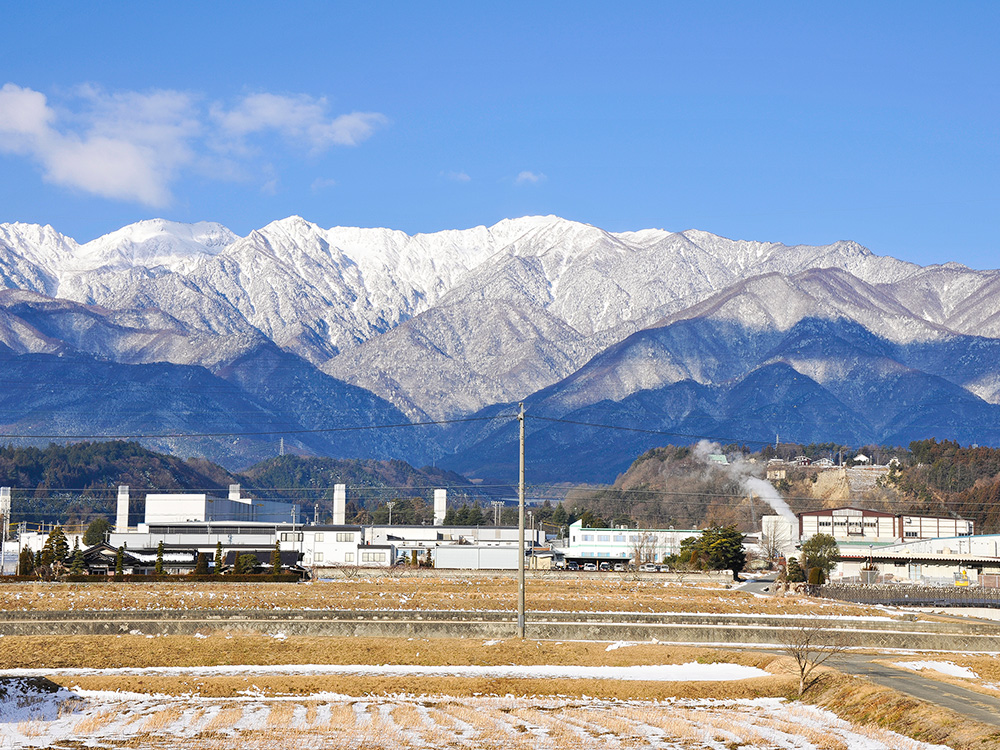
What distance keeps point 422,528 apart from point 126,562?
198ft

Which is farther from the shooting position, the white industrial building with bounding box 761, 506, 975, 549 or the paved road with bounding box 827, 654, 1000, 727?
the white industrial building with bounding box 761, 506, 975, 549

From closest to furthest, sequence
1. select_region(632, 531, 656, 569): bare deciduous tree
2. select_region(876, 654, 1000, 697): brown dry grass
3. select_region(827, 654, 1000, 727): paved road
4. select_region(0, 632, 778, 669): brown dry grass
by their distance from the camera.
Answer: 1. select_region(827, 654, 1000, 727): paved road
2. select_region(876, 654, 1000, 697): brown dry grass
3. select_region(0, 632, 778, 669): brown dry grass
4. select_region(632, 531, 656, 569): bare deciduous tree

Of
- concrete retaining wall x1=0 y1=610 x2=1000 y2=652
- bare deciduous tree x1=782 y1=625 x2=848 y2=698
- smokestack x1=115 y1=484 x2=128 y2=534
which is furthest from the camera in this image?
smokestack x1=115 y1=484 x2=128 y2=534

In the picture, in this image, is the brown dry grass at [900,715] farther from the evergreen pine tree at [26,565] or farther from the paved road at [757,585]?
the evergreen pine tree at [26,565]

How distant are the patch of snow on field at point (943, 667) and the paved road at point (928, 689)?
3.11 feet

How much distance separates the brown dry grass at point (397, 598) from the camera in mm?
64688

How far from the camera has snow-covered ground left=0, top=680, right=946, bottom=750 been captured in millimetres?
30297

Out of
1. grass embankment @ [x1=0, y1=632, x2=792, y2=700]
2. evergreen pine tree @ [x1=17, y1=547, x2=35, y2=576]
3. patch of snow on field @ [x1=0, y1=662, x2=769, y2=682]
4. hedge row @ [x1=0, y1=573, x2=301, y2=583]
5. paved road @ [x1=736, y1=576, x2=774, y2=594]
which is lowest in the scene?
paved road @ [x1=736, y1=576, x2=774, y2=594]

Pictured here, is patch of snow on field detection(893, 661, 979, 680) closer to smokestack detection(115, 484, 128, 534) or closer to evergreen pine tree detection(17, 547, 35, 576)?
evergreen pine tree detection(17, 547, 35, 576)

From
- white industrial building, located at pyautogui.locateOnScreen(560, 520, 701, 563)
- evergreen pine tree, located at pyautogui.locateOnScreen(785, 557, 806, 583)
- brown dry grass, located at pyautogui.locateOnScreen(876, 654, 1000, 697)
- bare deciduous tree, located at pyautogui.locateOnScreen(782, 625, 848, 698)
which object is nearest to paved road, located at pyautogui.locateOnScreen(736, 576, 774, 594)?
evergreen pine tree, located at pyautogui.locateOnScreen(785, 557, 806, 583)

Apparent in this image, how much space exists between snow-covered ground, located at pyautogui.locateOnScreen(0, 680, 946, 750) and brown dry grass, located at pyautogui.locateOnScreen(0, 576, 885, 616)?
2589cm

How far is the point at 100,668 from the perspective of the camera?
43156 mm

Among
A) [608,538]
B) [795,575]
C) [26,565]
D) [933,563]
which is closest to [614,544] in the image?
[608,538]

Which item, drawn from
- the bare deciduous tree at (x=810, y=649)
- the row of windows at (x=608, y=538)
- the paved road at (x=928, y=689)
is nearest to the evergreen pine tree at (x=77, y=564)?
the bare deciduous tree at (x=810, y=649)
